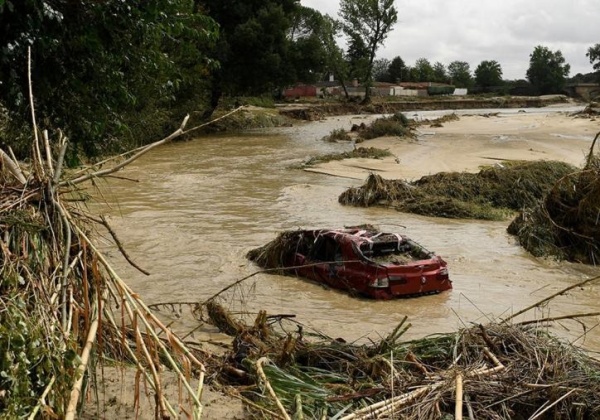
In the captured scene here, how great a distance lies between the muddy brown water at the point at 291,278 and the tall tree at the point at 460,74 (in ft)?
392

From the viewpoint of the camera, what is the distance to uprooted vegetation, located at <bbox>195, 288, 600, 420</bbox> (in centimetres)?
→ 509

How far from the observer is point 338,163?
98.9 feet

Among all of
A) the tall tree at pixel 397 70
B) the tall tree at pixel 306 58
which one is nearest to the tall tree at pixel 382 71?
the tall tree at pixel 397 70

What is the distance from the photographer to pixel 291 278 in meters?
12.6

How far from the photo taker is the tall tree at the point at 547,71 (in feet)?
396

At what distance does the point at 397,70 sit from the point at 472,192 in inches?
4553

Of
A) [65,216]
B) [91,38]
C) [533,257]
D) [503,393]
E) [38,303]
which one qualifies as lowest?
[533,257]

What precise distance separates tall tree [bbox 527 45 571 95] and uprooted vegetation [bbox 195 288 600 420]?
123450 millimetres

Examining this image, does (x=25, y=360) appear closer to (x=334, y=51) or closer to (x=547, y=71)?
(x=334, y=51)

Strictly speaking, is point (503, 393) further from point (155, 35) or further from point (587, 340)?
point (155, 35)

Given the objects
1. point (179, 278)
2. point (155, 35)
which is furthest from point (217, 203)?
point (155, 35)

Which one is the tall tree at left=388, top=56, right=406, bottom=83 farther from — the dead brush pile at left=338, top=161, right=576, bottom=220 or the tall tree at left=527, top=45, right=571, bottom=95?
the dead brush pile at left=338, top=161, right=576, bottom=220

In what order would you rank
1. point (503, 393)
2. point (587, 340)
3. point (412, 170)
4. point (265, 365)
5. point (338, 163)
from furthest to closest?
point (338, 163) < point (412, 170) < point (587, 340) < point (265, 365) < point (503, 393)

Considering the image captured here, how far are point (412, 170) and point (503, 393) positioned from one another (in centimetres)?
2296
